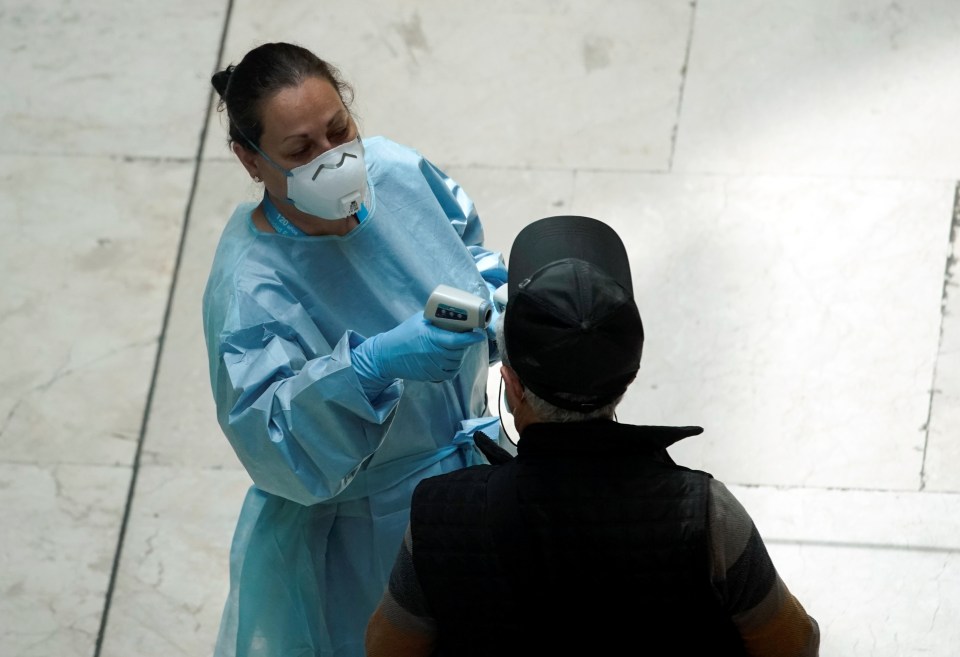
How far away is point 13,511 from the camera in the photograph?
3.07m

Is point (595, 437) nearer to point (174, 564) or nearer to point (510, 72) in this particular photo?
point (174, 564)

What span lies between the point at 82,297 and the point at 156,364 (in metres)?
0.32

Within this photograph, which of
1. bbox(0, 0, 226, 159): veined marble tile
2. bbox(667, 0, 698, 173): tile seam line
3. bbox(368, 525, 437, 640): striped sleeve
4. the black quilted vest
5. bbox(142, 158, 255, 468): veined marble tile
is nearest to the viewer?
the black quilted vest

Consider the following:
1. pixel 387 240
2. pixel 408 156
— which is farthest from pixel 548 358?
pixel 408 156

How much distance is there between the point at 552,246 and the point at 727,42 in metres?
2.16

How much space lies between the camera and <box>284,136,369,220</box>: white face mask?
1945mm

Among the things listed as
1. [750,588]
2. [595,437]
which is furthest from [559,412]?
[750,588]

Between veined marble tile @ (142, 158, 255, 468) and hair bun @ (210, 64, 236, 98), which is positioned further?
veined marble tile @ (142, 158, 255, 468)

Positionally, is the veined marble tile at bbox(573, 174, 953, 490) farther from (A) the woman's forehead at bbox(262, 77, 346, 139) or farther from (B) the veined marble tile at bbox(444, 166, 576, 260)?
(A) the woman's forehead at bbox(262, 77, 346, 139)

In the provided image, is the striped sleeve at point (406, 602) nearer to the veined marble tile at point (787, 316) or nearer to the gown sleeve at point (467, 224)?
the gown sleeve at point (467, 224)

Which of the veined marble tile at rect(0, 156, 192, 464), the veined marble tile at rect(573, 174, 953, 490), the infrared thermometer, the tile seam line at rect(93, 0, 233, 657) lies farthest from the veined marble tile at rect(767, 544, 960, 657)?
the veined marble tile at rect(0, 156, 192, 464)

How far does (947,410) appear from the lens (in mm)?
2943

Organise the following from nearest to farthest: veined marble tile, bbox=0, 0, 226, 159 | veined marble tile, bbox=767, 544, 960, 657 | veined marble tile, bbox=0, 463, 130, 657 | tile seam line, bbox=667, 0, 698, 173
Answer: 1. veined marble tile, bbox=767, 544, 960, 657
2. veined marble tile, bbox=0, 463, 130, 657
3. tile seam line, bbox=667, 0, 698, 173
4. veined marble tile, bbox=0, 0, 226, 159

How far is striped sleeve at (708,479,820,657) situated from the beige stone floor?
1.24 metres
